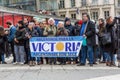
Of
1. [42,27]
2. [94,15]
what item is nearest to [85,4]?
[94,15]

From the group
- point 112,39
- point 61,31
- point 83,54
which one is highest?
point 61,31

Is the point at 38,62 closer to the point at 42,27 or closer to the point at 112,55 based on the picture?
the point at 42,27

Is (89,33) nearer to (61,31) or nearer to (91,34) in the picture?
(91,34)

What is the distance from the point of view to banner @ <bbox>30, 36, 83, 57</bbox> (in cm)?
1700

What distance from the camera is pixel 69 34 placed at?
57.1ft

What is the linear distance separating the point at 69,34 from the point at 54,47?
2.70 ft

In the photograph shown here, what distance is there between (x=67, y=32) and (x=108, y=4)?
77.9 m

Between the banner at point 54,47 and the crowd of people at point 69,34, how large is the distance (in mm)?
193

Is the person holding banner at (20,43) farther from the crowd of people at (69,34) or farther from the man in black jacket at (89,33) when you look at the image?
the man in black jacket at (89,33)

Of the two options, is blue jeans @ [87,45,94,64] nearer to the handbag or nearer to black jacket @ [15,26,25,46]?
the handbag

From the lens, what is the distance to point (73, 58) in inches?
682

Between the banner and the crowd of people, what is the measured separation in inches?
7.6

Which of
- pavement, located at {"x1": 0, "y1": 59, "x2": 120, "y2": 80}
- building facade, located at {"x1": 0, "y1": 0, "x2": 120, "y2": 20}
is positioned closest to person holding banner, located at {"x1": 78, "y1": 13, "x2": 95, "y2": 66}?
pavement, located at {"x1": 0, "y1": 59, "x2": 120, "y2": 80}

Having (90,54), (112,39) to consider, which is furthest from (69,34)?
(112,39)
